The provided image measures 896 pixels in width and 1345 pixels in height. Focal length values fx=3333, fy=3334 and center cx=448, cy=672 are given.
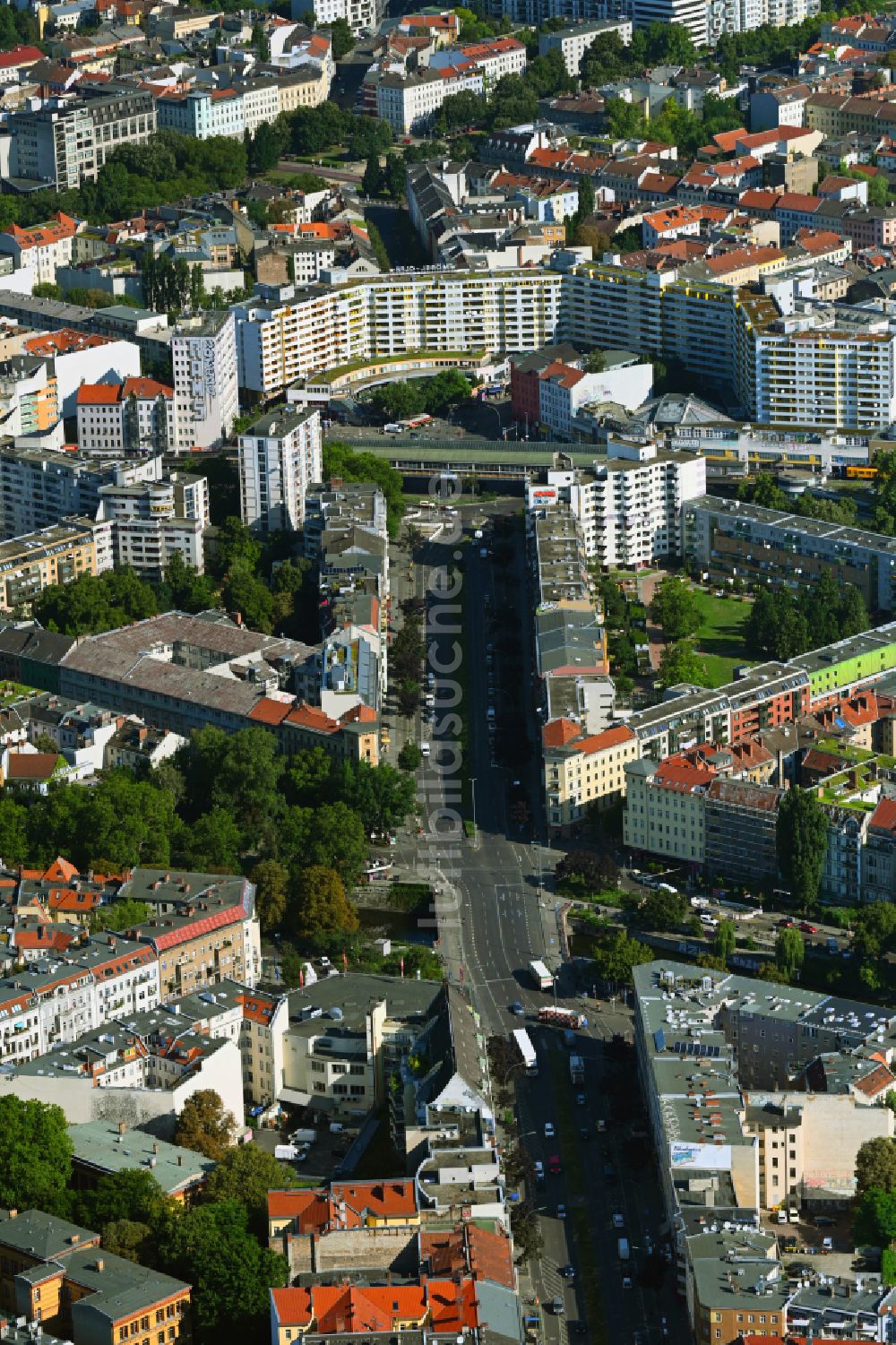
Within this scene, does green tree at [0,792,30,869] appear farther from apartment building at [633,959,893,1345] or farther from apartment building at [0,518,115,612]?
apartment building at [633,959,893,1345]

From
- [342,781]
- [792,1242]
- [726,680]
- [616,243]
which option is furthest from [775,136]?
[792,1242]

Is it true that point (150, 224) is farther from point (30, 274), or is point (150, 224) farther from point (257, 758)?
point (257, 758)

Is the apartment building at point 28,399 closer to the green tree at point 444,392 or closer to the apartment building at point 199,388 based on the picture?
the apartment building at point 199,388

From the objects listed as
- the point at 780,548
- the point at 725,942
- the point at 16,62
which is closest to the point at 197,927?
the point at 725,942

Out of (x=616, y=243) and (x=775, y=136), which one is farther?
(x=775, y=136)

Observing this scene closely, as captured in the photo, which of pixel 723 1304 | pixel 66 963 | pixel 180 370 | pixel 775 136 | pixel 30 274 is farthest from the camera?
pixel 775 136

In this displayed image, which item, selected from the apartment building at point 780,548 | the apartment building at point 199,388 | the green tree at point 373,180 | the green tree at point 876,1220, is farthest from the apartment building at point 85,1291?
the green tree at point 373,180
